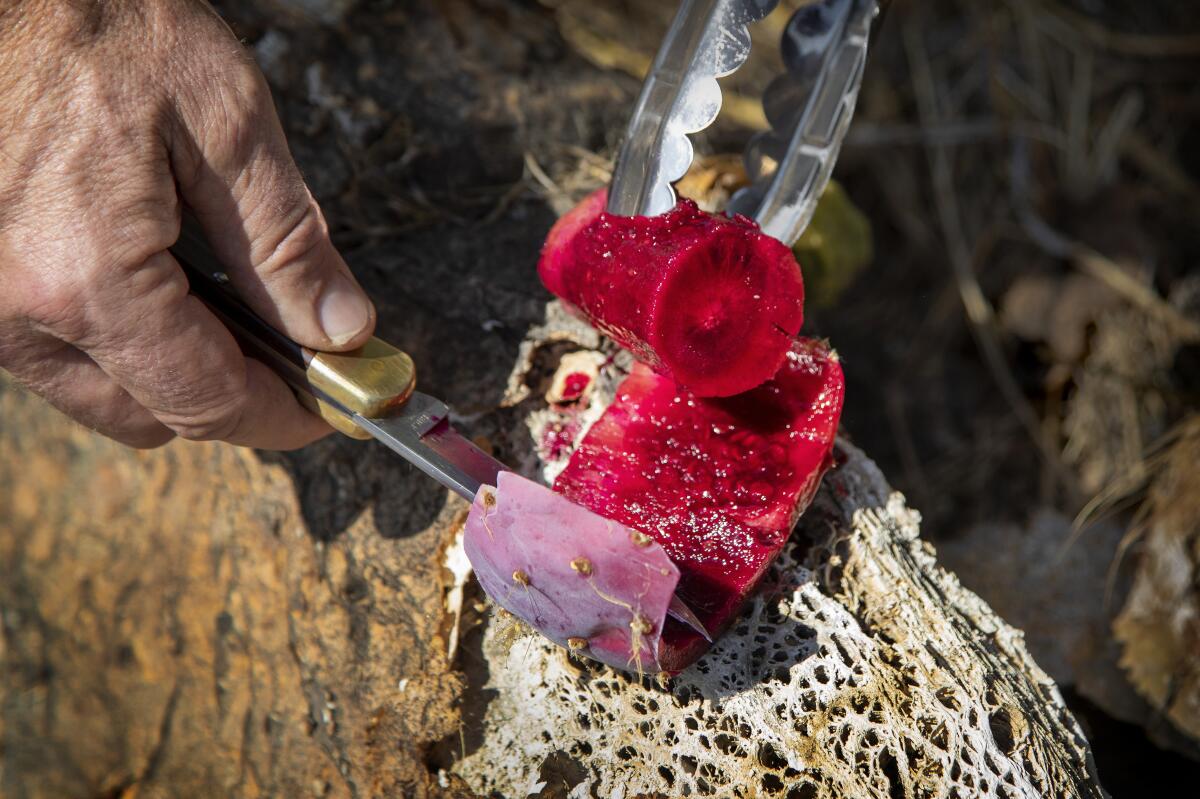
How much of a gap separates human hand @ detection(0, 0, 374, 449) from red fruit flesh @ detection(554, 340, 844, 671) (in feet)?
1.40

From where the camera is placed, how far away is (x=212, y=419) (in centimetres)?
147

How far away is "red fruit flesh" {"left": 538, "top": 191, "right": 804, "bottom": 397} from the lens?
1.35m

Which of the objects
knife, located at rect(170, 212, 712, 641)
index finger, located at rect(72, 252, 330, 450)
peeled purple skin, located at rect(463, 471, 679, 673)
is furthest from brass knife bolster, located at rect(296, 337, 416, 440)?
peeled purple skin, located at rect(463, 471, 679, 673)

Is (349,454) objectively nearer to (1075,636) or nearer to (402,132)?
(402,132)

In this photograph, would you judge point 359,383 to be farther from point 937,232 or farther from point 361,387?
point 937,232

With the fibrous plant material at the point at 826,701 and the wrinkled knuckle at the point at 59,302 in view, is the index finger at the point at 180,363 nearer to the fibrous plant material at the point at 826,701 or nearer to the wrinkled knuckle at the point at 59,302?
the wrinkled knuckle at the point at 59,302

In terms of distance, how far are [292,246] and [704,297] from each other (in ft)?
1.98

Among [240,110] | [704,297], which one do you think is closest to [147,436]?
[240,110]

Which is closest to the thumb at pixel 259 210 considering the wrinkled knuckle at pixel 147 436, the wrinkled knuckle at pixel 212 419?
the wrinkled knuckle at pixel 212 419

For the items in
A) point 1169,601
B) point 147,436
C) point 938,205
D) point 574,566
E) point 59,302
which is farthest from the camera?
point 938,205

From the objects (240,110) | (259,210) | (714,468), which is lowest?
(714,468)

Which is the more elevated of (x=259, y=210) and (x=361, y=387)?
(x=259, y=210)

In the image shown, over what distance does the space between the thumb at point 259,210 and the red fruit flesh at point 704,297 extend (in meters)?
A: 0.40

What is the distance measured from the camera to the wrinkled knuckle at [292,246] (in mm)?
1387
